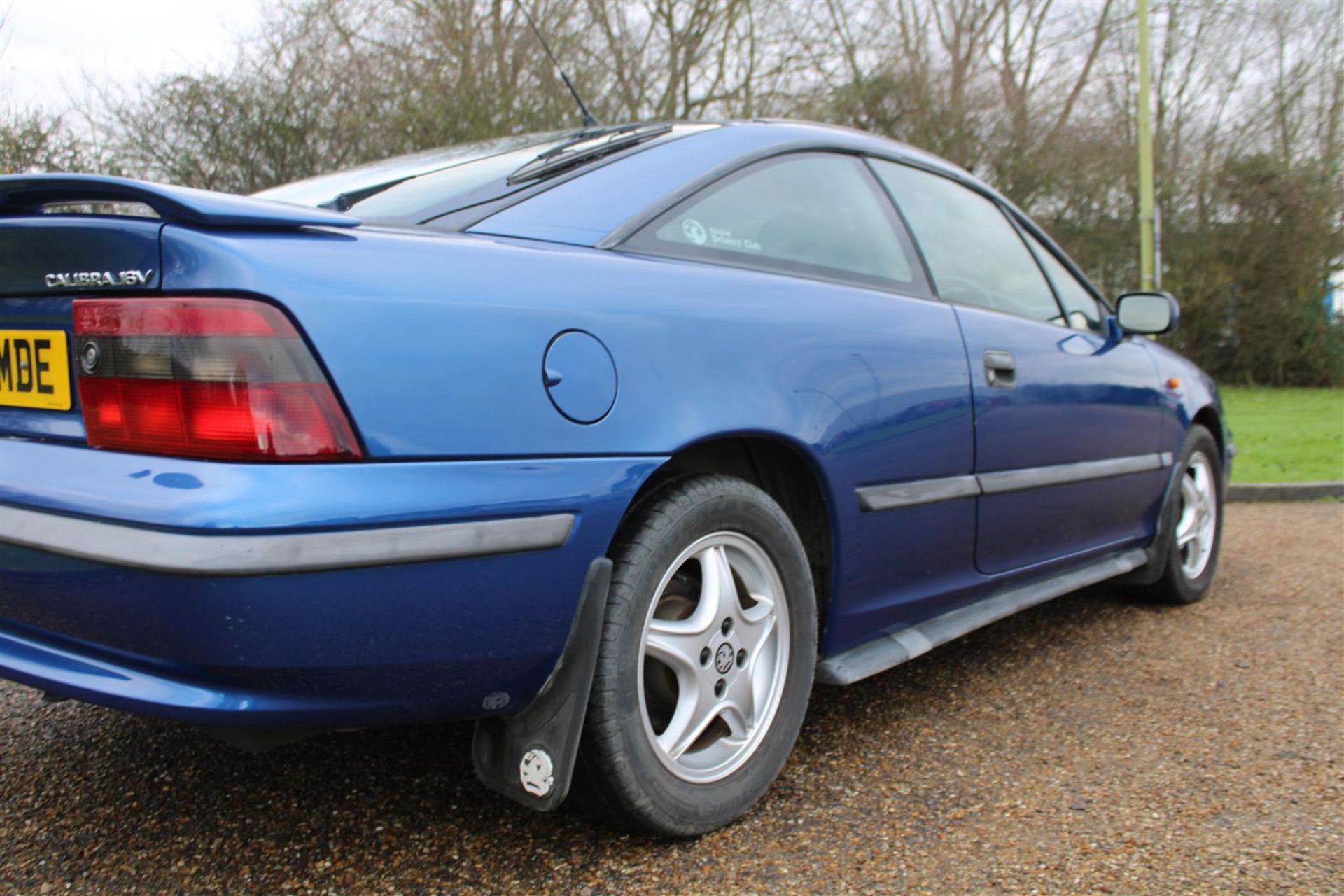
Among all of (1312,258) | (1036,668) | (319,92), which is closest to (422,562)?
(1036,668)

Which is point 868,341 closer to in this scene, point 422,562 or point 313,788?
point 422,562

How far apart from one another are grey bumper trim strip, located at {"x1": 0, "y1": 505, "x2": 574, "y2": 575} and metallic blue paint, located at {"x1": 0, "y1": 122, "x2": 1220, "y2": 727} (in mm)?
16

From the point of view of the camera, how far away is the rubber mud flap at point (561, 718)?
171 centimetres

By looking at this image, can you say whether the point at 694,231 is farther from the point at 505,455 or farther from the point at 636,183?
the point at 505,455

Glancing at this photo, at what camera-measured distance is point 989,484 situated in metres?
2.70

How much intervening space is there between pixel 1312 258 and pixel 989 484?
50.5 ft

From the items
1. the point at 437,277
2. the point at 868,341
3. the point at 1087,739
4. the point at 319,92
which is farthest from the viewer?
the point at 319,92

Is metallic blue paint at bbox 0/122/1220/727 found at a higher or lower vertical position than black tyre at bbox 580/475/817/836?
higher

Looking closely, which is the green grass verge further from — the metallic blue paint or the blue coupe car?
the metallic blue paint

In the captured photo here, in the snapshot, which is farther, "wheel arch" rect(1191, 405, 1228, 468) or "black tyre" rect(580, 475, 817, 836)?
"wheel arch" rect(1191, 405, 1228, 468)

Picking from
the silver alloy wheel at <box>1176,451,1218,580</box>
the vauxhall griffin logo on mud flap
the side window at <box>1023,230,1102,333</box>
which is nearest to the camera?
the vauxhall griffin logo on mud flap

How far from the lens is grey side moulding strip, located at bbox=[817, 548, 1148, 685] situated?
2311mm

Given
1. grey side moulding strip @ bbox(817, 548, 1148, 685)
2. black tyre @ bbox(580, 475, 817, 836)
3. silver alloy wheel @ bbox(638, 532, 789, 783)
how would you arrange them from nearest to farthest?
black tyre @ bbox(580, 475, 817, 836), silver alloy wheel @ bbox(638, 532, 789, 783), grey side moulding strip @ bbox(817, 548, 1148, 685)

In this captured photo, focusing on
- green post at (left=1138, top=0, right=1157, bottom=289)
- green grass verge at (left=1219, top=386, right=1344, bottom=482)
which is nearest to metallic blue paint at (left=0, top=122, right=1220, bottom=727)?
green grass verge at (left=1219, top=386, right=1344, bottom=482)
